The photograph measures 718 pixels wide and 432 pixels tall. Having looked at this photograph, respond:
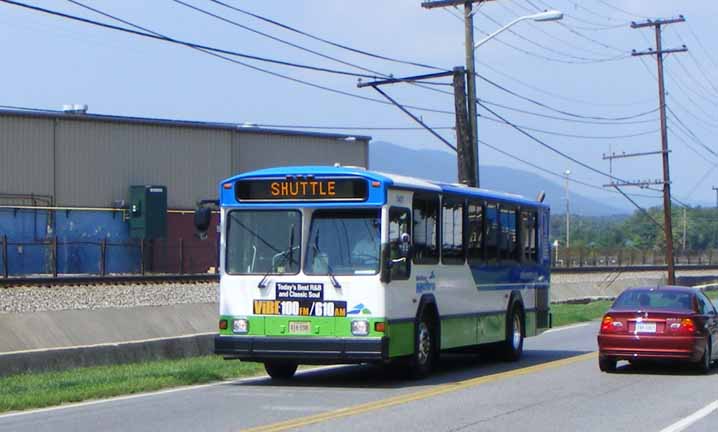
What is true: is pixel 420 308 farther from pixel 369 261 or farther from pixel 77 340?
pixel 77 340

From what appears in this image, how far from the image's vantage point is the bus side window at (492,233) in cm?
2129

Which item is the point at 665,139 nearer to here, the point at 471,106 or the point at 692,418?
the point at 471,106

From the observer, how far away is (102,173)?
58188 millimetres

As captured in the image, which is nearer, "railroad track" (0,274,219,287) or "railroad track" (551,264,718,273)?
"railroad track" (0,274,219,287)

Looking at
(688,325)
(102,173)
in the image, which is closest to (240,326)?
(688,325)

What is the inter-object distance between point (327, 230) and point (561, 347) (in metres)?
10.2

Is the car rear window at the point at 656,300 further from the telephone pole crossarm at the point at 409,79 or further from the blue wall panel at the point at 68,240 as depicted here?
the blue wall panel at the point at 68,240

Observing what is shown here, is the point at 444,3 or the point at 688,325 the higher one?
the point at 444,3

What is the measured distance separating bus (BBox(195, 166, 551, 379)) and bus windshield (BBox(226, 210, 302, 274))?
0.05 ft

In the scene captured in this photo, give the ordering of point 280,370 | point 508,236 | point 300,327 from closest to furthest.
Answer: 1. point 300,327
2. point 280,370
3. point 508,236

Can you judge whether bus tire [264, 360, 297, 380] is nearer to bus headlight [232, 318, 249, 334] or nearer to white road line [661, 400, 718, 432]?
bus headlight [232, 318, 249, 334]

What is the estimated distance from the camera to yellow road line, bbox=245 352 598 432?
1284cm

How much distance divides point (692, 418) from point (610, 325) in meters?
5.45

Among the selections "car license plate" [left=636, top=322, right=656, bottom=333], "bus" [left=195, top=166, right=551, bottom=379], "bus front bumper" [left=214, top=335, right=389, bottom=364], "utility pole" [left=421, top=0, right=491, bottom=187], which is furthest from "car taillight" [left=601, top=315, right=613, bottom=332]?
"utility pole" [left=421, top=0, right=491, bottom=187]
